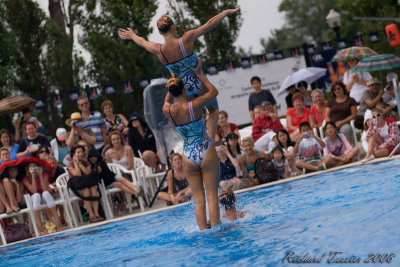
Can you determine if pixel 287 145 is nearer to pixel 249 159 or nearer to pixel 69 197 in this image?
pixel 249 159

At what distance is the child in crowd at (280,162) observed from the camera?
1063 centimetres

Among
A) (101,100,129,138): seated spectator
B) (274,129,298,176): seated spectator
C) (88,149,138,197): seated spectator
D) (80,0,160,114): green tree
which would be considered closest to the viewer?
(88,149,138,197): seated spectator

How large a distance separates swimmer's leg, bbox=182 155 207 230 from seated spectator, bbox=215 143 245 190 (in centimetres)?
352

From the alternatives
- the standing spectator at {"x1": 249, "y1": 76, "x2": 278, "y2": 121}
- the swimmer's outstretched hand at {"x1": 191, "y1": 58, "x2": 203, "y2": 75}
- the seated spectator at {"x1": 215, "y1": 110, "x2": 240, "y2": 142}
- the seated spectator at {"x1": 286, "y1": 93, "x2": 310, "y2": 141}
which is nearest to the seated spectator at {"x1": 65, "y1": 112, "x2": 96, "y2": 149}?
the seated spectator at {"x1": 215, "y1": 110, "x2": 240, "y2": 142}

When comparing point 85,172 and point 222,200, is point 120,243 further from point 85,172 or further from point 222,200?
point 85,172

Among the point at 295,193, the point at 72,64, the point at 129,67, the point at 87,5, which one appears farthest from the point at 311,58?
the point at 295,193

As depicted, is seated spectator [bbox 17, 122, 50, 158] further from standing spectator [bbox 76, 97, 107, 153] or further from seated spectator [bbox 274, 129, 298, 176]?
seated spectator [bbox 274, 129, 298, 176]

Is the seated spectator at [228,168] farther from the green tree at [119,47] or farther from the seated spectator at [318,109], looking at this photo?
the green tree at [119,47]

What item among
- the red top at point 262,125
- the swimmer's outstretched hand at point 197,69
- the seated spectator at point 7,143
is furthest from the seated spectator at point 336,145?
the seated spectator at point 7,143

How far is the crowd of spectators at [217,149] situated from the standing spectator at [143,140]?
19 millimetres

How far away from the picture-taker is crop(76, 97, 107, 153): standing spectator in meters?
12.2

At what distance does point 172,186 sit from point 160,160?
1580 millimetres

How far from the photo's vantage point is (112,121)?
1267 centimetres

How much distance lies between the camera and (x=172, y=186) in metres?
10.4
